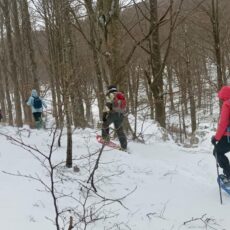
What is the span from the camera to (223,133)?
7078 millimetres

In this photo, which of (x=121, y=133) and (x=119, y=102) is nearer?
(x=121, y=133)

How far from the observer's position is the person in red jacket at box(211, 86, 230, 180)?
7023 millimetres

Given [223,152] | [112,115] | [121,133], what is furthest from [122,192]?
[112,115]

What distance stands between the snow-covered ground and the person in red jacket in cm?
56

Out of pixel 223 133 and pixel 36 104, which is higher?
pixel 36 104

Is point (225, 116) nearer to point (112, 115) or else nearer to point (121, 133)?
point (121, 133)

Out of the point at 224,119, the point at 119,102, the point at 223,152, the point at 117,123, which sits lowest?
the point at 223,152

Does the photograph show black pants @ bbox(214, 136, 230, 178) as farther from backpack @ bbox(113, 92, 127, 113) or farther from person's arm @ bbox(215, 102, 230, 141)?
backpack @ bbox(113, 92, 127, 113)

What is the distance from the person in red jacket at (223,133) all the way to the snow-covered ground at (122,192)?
564mm

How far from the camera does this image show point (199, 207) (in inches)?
262

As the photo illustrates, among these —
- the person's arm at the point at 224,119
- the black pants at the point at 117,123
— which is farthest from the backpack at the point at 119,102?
the person's arm at the point at 224,119

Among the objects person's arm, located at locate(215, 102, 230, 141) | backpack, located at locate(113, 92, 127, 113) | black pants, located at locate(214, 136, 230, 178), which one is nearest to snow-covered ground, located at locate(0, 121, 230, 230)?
black pants, located at locate(214, 136, 230, 178)

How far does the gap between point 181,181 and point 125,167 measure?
1.08 metres

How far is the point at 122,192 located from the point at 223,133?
6.33 feet
